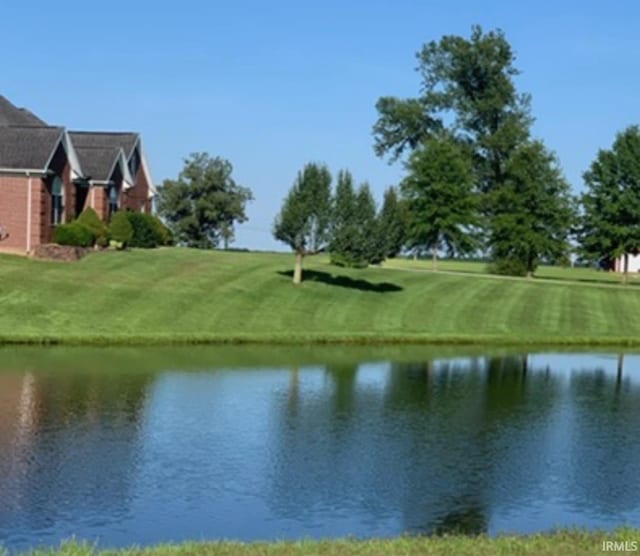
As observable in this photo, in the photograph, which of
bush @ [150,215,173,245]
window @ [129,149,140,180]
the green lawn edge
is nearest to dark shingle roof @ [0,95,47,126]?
window @ [129,149,140,180]

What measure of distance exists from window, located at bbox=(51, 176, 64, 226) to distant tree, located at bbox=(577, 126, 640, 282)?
121ft

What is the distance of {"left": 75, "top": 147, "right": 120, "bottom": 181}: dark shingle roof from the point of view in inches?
2559

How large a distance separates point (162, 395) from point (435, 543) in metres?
15.9

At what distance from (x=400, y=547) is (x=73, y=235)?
48.2m

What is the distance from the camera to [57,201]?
59344mm

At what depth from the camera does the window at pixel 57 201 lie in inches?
2303

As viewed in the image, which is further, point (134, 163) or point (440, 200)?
point (134, 163)

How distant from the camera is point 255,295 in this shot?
52281 millimetres

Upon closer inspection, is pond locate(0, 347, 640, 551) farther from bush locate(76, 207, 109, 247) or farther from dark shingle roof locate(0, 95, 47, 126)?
dark shingle roof locate(0, 95, 47, 126)

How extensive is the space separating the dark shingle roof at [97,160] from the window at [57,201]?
5179 mm

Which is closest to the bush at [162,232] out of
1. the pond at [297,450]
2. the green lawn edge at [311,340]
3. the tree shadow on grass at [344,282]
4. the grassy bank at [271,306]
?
the grassy bank at [271,306]

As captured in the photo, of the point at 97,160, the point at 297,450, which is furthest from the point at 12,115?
the point at 297,450

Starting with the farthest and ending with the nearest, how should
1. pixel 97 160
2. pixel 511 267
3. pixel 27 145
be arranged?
pixel 511 267, pixel 97 160, pixel 27 145

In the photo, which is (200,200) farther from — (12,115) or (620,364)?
(620,364)
